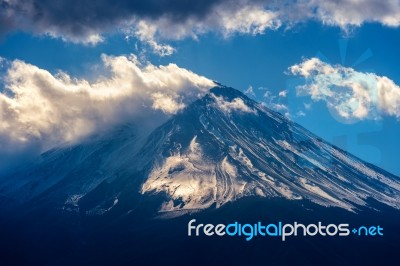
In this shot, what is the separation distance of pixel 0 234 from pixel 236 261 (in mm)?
79919

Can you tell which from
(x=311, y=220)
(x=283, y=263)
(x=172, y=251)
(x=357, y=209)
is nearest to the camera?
(x=283, y=263)

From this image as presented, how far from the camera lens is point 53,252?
157250mm

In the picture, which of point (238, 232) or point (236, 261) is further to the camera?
point (238, 232)

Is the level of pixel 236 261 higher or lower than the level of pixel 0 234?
lower

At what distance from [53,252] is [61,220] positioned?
107ft

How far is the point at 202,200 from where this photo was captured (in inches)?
7451

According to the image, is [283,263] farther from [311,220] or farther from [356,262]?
[311,220]

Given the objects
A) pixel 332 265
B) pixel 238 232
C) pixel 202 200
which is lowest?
pixel 332 265

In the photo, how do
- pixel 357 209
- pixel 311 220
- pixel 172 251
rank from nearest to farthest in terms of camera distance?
pixel 172 251 → pixel 311 220 → pixel 357 209

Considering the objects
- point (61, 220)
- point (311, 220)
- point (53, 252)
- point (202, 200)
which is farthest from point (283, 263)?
point (61, 220)

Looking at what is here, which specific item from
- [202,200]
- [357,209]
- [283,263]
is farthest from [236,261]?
[357,209]

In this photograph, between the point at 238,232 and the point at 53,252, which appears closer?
the point at 53,252

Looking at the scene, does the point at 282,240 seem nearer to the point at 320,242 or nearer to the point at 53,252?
the point at 320,242

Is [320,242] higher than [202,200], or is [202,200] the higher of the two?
[202,200]
